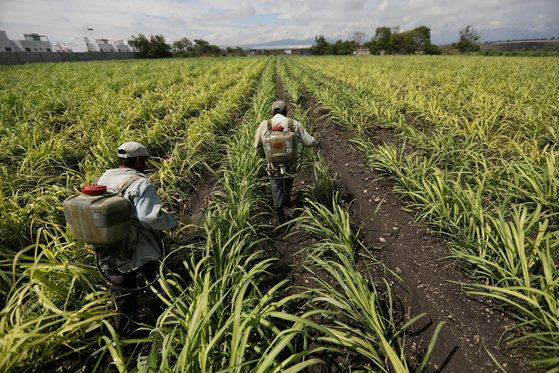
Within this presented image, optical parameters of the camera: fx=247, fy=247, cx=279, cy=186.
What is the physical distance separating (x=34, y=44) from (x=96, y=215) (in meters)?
82.7

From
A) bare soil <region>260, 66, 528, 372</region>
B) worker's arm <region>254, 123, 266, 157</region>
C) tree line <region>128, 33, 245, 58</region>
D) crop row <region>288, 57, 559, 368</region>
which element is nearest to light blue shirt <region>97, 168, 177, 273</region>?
bare soil <region>260, 66, 528, 372</region>

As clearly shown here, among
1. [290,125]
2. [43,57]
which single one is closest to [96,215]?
[290,125]

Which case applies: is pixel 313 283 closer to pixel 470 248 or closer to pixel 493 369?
pixel 493 369

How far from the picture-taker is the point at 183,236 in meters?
2.86

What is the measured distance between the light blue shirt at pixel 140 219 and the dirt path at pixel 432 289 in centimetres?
187

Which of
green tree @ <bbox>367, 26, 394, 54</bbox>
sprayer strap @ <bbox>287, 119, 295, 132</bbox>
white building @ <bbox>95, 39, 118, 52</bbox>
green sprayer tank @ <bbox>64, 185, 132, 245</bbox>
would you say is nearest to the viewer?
green sprayer tank @ <bbox>64, 185, 132, 245</bbox>

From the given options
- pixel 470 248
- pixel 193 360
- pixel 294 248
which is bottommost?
pixel 294 248

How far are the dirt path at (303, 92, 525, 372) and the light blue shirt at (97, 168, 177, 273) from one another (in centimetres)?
187

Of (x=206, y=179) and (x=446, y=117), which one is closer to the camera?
(x=206, y=179)

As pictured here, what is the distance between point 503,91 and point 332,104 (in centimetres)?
523

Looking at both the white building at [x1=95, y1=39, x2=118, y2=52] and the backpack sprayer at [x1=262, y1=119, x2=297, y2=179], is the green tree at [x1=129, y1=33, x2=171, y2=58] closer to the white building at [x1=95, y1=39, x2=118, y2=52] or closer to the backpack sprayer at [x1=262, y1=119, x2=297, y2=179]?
the white building at [x1=95, y1=39, x2=118, y2=52]

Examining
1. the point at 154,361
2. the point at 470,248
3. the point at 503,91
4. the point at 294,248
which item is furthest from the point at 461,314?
the point at 503,91

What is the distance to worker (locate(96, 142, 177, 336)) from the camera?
5.67ft

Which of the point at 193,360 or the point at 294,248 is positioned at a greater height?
the point at 193,360
